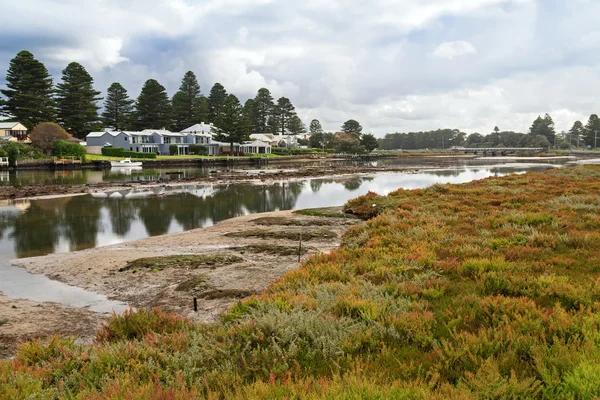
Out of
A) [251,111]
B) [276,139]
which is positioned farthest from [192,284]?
[276,139]

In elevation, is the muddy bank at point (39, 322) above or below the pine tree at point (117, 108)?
below

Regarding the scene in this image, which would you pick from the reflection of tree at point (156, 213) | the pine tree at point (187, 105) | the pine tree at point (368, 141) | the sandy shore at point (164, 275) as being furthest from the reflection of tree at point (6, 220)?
the pine tree at point (368, 141)

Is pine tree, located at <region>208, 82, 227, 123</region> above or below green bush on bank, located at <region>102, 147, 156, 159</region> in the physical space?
above

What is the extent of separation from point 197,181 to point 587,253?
1889 inches

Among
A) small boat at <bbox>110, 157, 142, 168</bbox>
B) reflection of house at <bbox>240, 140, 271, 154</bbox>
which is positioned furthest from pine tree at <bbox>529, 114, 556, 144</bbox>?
small boat at <bbox>110, 157, 142, 168</bbox>

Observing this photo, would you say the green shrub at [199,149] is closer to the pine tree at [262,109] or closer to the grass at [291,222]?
the pine tree at [262,109]

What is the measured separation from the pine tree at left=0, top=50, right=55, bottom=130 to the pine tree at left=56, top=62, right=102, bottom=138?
17.5 ft

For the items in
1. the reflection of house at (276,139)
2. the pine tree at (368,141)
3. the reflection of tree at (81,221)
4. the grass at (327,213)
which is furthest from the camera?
the pine tree at (368,141)

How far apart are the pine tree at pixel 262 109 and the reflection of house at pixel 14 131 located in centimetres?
7458

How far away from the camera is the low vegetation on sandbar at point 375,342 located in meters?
4.26

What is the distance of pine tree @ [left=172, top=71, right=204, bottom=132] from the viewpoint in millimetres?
125438

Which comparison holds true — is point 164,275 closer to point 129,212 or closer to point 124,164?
point 129,212

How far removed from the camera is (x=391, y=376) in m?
4.54

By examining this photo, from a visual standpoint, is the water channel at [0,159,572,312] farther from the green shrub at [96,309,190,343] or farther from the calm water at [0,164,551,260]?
the green shrub at [96,309,190,343]
